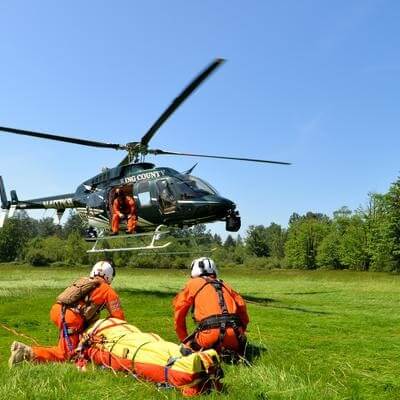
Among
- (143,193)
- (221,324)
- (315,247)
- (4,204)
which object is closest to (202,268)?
(221,324)

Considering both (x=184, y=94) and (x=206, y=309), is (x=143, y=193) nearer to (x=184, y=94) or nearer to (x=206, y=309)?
(x=184, y=94)

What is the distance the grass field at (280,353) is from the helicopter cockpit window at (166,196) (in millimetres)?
3615

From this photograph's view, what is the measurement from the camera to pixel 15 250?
378 feet

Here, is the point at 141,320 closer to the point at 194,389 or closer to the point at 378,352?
the point at 378,352

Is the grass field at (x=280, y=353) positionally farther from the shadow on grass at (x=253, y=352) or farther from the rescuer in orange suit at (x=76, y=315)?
the rescuer in orange suit at (x=76, y=315)

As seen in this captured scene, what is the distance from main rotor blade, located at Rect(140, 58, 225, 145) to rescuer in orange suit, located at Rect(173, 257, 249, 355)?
7954 millimetres

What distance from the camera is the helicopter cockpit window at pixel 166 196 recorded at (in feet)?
65.4

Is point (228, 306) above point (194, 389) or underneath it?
Answer: above

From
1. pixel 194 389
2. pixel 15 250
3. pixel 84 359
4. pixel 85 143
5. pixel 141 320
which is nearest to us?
pixel 194 389

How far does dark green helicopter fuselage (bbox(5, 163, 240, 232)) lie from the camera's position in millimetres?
19328

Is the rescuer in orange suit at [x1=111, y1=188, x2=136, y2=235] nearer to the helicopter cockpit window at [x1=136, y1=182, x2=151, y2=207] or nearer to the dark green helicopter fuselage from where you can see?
the dark green helicopter fuselage

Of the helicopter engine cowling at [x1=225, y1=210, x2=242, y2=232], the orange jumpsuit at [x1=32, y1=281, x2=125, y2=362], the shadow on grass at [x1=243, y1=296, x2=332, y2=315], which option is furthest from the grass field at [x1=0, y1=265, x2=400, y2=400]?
the helicopter engine cowling at [x1=225, y1=210, x2=242, y2=232]

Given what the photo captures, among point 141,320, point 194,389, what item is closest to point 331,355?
point 194,389

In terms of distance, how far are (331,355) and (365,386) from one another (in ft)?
7.45
